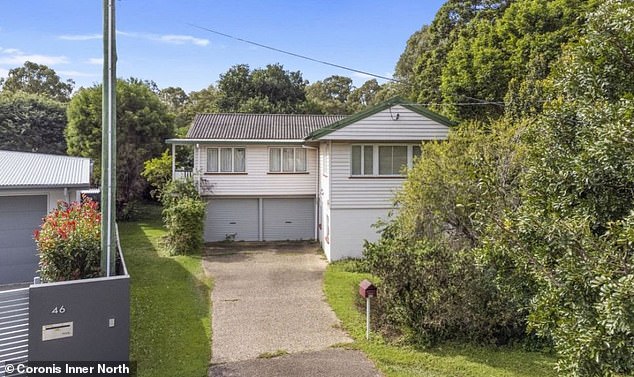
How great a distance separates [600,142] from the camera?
4242 millimetres

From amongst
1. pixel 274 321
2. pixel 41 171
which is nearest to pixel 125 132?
pixel 41 171

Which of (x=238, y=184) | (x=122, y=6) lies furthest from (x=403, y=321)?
(x=238, y=184)

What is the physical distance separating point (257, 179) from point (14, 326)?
14.3 m

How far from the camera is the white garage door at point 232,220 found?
20797 millimetres

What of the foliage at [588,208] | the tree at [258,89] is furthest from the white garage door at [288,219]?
the tree at [258,89]

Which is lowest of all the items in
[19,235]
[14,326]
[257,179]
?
[14,326]

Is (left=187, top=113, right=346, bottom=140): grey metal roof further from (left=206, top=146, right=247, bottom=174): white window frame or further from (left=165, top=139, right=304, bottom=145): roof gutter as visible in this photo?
(left=206, top=146, right=247, bottom=174): white window frame

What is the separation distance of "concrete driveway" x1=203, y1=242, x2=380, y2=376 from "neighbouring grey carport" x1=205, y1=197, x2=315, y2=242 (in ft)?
13.3

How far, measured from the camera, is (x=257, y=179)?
20.4 metres

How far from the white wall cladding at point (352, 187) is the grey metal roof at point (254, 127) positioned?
4645 mm

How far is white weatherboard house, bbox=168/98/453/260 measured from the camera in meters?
16.2

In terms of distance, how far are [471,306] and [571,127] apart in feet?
16.0

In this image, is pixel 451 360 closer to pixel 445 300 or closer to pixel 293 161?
pixel 445 300

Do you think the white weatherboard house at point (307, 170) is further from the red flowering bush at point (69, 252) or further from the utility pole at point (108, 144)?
the red flowering bush at point (69, 252)
